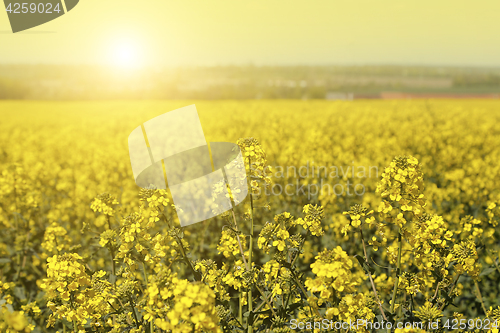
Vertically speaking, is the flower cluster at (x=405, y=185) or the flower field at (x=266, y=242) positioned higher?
the flower cluster at (x=405, y=185)

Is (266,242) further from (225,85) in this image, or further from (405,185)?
(225,85)

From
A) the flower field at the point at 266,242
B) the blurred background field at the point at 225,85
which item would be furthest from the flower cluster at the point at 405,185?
the blurred background field at the point at 225,85

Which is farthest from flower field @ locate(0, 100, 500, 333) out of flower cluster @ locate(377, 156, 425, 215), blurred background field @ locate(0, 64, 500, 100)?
blurred background field @ locate(0, 64, 500, 100)

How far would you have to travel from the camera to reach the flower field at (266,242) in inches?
82.0

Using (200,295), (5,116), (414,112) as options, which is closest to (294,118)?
(414,112)

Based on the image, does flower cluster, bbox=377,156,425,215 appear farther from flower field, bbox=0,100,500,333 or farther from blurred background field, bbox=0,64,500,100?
blurred background field, bbox=0,64,500,100

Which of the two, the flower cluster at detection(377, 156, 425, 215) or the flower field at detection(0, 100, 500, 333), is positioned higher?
the flower cluster at detection(377, 156, 425, 215)

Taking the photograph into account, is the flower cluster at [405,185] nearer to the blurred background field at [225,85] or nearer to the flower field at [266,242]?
the flower field at [266,242]

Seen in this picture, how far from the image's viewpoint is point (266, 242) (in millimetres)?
2375

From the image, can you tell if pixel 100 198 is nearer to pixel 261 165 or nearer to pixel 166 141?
pixel 261 165

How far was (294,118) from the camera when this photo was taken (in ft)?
45.1

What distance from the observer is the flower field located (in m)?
2.08

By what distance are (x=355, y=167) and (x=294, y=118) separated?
712cm

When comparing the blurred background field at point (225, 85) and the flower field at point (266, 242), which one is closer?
the flower field at point (266, 242)
